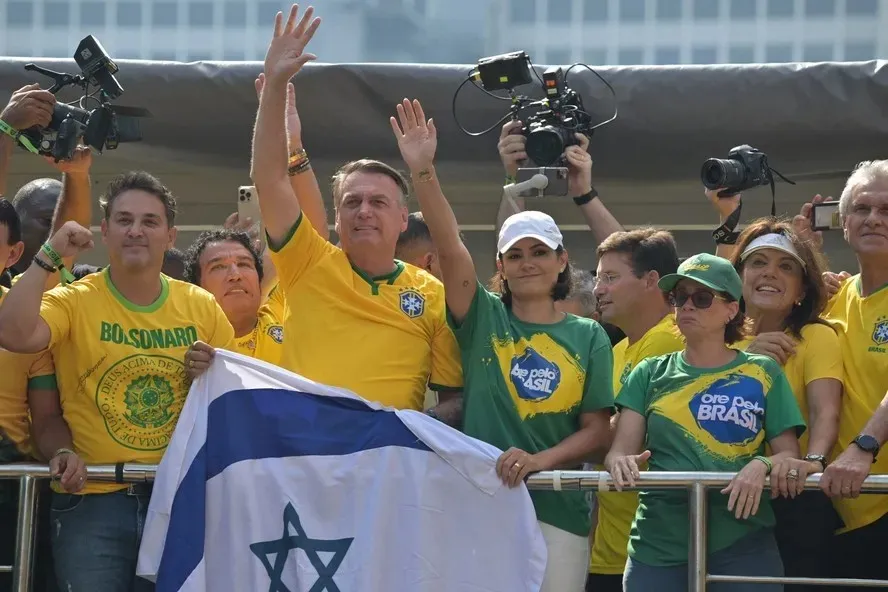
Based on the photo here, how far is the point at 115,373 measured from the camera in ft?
15.1

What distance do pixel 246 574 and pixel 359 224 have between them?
4.11 feet

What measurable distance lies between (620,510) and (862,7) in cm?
259

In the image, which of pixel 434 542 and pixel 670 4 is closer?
pixel 434 542

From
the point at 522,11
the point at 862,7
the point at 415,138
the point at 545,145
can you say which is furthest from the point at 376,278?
the point at 862,7

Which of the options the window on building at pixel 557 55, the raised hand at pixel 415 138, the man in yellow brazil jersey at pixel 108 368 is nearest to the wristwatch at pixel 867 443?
the raised hand at pixel 415 138

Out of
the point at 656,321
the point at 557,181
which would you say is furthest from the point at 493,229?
the point at 656,321

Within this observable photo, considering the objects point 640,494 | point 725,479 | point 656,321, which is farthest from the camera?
point 656,321

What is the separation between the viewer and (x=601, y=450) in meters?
4.69

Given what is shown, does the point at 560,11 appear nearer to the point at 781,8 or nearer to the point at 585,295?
the point at 781,8

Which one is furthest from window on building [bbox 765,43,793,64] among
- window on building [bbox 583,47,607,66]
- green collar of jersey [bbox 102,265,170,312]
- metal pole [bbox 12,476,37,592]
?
metal pole [bbox 12,476,37,592]

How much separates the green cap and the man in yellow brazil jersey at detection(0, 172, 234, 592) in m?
1.59

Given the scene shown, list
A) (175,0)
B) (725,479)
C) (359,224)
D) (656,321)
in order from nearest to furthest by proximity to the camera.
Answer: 1. (725,479)
2. (359,224)
3. (656,321)
4. (175,0)

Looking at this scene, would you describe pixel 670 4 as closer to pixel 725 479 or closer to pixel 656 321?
pixel 656 321

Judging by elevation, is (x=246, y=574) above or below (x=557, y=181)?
below
